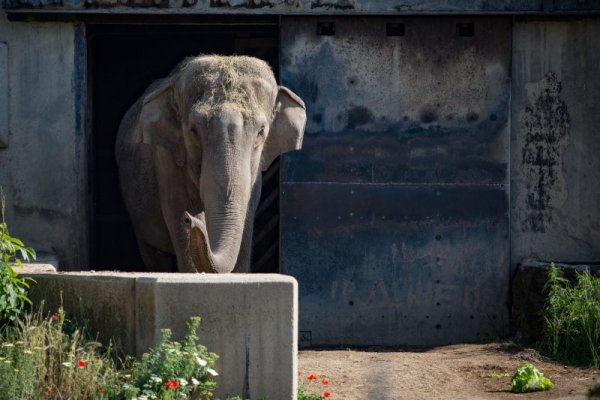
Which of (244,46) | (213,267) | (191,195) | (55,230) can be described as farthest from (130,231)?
(213,267)

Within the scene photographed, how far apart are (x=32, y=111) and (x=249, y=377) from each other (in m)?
4.89

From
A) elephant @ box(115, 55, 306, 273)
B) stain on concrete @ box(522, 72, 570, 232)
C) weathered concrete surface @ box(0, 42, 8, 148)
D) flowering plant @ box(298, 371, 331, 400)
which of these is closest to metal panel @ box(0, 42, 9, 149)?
weathered concrete surface @ box(0, 42, 8, 148)

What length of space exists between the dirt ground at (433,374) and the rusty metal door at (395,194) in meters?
0.79

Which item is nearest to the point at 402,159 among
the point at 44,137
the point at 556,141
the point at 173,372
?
the point at 556,141

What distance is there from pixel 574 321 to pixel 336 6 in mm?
3413

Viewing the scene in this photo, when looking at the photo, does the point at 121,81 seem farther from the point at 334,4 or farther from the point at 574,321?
the point at 574,321

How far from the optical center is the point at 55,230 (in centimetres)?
1122

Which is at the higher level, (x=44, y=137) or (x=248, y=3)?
(x=248, y=3)

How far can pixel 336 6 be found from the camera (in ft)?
36.3

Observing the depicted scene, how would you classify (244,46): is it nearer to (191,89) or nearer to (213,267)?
(191,89)

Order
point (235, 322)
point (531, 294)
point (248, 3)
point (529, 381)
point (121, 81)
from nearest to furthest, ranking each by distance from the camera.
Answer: point (235, 322), point (529, 381), point (531, 294), point (248, 3), point (121, 81)

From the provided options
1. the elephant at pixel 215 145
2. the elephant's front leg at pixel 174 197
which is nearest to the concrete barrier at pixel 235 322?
the elephant at pixel 215 145

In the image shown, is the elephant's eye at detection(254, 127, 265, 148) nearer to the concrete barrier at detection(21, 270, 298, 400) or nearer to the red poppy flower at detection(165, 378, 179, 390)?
the concrete barrier at detection(21, 270, 298, 400)

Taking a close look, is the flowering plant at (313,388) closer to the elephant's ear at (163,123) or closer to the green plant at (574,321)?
the green plant at (574,321)
